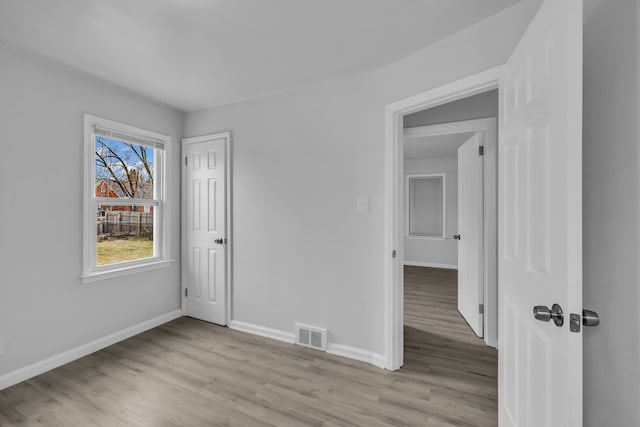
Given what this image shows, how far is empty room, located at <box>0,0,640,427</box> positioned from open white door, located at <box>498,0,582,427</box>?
12 mm

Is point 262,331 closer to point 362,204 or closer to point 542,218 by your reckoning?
point 362,204

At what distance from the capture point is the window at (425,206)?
7.03 metres

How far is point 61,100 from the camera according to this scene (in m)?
2.52

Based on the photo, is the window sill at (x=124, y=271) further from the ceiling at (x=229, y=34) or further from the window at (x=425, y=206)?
the window at (x=425, y=206)

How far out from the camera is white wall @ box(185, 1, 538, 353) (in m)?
2.54

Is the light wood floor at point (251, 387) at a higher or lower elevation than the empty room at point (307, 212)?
lower

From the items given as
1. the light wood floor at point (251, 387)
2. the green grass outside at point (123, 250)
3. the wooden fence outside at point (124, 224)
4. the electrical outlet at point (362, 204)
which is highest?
the electrical outlet at point (362, 204)

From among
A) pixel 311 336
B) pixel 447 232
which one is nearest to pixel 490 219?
pixel 311 336

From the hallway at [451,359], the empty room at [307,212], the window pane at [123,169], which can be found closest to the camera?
the empty room at [307,212]

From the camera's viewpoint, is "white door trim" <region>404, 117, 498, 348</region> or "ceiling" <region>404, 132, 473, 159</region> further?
"ceiling" <region>404, 132, 473, 159</region>

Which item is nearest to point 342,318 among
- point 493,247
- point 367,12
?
point 493,247

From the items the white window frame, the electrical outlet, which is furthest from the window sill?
the electrical outlet

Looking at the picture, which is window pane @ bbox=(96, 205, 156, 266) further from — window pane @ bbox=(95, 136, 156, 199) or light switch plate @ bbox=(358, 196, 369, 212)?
light switch plate @ bbox=(358, 196, 369, 212)

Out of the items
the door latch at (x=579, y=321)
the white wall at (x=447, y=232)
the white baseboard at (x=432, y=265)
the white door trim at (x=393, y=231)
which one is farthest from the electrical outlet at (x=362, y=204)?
the white baseboard at (x=432, y=265)
